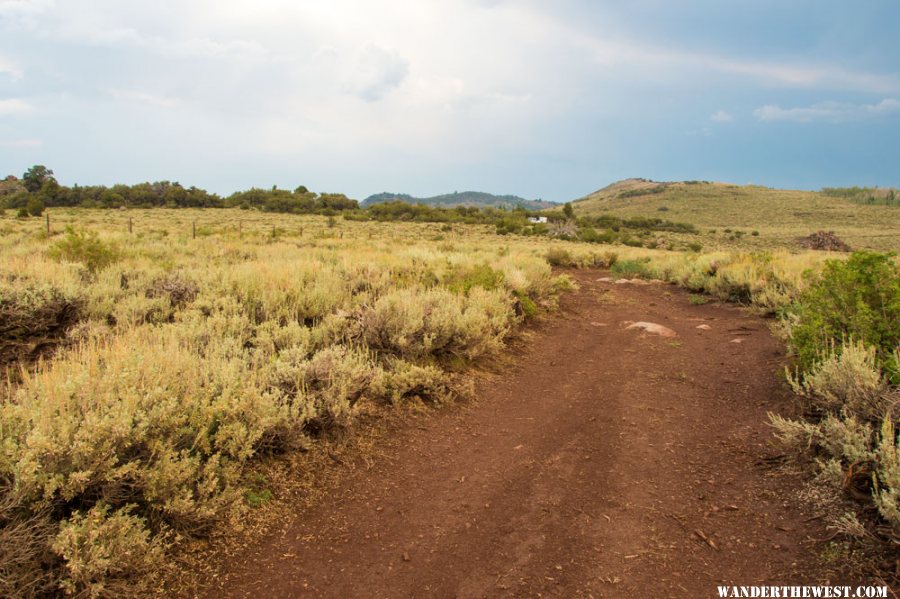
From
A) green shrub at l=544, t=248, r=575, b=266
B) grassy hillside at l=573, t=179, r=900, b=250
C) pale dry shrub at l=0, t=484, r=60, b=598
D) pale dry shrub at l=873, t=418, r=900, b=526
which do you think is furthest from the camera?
grassy hillside at l=573, t=179, r=900, b=250

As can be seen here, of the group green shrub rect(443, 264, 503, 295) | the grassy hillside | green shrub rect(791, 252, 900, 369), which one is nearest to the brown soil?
green shrub rect(791, 252, 900, 369)

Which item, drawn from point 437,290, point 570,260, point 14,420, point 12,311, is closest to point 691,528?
Answer: point 14,420

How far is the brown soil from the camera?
114 inches

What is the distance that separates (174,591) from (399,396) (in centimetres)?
287

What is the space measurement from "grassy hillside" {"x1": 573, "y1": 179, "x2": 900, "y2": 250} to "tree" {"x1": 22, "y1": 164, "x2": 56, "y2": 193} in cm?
8036

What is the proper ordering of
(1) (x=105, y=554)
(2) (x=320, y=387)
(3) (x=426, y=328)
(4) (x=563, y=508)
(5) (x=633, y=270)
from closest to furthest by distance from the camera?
(1) (x=105, y=554) → (4) (x=563, y=508) → (2) (x=320, y=387) → (3) (x=426, y=328) → (5) (x=633, y=270)

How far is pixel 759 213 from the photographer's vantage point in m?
75.0

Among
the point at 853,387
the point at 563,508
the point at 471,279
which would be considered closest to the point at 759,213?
the point at 471,279

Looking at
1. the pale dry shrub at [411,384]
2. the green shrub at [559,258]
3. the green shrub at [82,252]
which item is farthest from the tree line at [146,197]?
the pale dry shrub at [411,384]

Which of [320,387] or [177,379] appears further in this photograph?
[320,387]

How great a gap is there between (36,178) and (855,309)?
86.4 meters

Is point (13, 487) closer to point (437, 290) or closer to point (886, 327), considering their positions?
point (437, 290)

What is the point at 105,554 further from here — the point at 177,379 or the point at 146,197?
the point at 146,197

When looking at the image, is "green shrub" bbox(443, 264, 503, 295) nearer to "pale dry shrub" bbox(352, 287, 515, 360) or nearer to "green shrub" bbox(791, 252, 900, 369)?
"pale dry shrub" bbox(352, 287, 515, 360)
